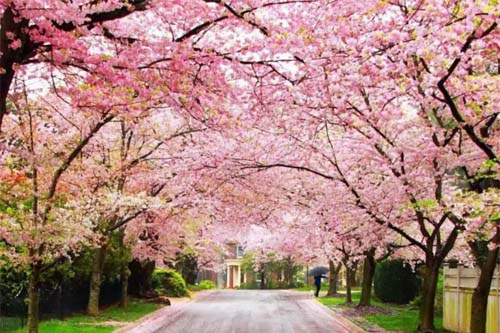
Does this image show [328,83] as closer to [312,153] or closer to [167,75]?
[167,75]

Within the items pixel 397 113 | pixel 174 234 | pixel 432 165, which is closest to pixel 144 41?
pixel 397 113

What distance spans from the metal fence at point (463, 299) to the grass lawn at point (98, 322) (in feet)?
28.6

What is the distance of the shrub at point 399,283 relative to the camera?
2880 cm

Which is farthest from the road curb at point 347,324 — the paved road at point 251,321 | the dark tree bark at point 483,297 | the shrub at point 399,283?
the shrub at point 399,283

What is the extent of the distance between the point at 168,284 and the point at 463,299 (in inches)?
954

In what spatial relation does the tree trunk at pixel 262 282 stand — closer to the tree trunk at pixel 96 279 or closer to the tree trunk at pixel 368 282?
the tree trunk at pixel 368 282

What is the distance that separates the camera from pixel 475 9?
738cm

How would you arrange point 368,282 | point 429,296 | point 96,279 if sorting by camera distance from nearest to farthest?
1. point 429,296
2. point 96,279
3. point 368,282

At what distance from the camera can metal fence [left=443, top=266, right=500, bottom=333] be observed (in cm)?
1405

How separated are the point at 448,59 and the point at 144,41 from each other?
3.90 metres

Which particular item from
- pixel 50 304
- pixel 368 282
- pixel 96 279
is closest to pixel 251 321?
pixel 96 279

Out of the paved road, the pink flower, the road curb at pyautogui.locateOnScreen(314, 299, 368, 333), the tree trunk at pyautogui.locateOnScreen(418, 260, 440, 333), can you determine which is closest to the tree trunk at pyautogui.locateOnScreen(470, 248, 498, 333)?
the tree trunk at pyautogui.locateOnScreen(418, 260, 440, 333)

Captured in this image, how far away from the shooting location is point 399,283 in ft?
94.7

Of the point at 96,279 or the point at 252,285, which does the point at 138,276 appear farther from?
the point at 252,285
